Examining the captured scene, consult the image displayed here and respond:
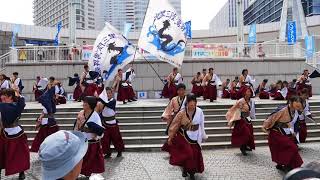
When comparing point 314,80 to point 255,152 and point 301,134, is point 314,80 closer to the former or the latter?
point 301,134

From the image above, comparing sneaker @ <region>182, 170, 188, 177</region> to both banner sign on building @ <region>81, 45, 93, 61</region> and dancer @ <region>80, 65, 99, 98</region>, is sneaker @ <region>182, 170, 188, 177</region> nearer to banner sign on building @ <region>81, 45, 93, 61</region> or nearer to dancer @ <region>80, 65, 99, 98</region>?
dancer @ <region>80, 65, 99, 98</region>

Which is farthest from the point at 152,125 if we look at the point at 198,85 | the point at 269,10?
the point at 269,10

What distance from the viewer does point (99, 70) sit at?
1614cm

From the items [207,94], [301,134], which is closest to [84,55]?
[207,94]

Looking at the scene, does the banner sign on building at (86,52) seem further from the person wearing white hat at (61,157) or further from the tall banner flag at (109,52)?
the person wearing white hat at (61,157)

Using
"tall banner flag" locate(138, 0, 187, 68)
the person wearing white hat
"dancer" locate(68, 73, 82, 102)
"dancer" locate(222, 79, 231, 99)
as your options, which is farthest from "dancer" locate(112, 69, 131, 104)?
the person wearing white hat

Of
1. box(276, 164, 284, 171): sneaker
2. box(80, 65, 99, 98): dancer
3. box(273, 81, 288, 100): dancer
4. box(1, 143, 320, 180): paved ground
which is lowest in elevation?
box(1, 143, 320, 180): paved ground

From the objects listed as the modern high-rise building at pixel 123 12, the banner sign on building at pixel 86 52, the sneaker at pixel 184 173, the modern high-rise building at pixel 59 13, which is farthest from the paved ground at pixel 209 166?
the modern high-rise building at pixel 123 12

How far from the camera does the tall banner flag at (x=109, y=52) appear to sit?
15852mm

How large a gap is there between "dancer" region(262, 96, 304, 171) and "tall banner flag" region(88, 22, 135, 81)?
27.6 feet

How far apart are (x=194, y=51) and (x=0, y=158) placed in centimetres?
1526

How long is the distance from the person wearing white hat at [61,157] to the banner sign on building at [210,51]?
19.7 meters

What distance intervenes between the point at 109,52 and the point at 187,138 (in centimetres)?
866

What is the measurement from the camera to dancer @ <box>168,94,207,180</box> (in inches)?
305
